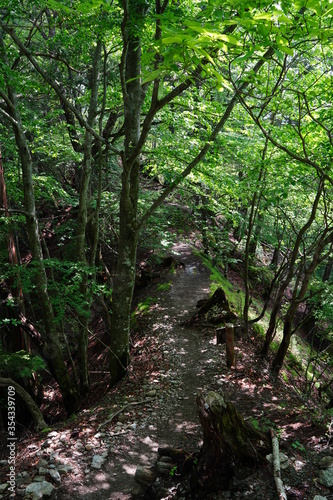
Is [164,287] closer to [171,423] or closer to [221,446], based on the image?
[171,423]

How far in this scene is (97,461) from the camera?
437 cm

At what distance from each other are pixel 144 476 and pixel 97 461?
82cm

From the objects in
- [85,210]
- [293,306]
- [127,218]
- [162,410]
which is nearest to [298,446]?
[162,410]

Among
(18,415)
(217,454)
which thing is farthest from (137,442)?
(18,415)

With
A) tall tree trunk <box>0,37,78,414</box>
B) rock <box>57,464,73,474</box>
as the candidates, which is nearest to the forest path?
rock <box>57,464,73,474</box>

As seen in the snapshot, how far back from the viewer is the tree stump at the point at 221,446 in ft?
11.2

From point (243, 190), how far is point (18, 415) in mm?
7093

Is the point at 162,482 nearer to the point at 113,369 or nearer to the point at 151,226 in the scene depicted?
the point at 113,369

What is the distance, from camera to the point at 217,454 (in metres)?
3.50

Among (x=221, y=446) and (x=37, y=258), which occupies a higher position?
(x=37, y=258)

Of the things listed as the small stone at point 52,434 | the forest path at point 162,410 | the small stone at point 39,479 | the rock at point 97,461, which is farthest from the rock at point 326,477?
the small stone at point 52,434

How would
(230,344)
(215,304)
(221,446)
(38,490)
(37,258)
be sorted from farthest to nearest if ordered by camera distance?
1. (215,304)
2. (230,344)
3. (37,258)
4. (38,490)
5. (221,446)

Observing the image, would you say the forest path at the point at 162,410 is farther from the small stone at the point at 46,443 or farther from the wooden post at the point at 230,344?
the small stone at the point at 46,443

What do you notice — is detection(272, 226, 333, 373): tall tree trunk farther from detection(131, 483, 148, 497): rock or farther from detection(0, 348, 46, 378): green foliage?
detection(0, 348, 46, 378): green foliage
